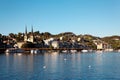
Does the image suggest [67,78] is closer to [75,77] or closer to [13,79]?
[75,77]

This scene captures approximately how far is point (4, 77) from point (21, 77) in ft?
10.5

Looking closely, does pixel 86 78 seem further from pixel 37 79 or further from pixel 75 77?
pixel 37 79

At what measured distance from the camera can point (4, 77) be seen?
60.9 metres

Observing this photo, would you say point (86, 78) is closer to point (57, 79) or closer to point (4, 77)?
point (57, 79)

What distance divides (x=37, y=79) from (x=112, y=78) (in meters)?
13.5

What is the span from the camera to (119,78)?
59.4m

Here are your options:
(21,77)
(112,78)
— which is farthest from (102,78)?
(21,77)

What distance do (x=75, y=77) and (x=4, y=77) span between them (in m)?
13.0

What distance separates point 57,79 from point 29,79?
4847 mm

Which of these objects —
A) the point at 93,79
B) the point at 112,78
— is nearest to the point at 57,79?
the point at 93,79

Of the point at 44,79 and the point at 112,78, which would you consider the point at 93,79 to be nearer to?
the point at 112,78

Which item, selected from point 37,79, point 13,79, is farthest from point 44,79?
point 13,79

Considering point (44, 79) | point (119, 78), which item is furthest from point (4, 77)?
point (119, 78)

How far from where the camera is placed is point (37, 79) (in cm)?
5831
